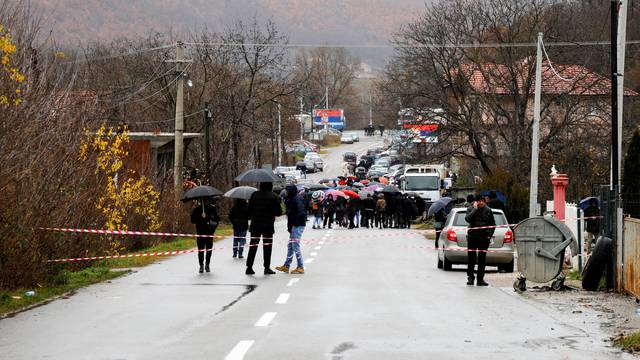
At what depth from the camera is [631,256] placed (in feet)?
56.0

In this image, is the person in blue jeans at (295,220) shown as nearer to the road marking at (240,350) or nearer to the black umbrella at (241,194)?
the black umbrella at (241,194)

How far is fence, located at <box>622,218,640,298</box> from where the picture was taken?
16.6 m

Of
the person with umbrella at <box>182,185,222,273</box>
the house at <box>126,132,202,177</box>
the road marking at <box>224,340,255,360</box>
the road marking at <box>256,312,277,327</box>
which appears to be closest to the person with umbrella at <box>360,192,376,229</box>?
the house at <box>126,132,202,177</box>

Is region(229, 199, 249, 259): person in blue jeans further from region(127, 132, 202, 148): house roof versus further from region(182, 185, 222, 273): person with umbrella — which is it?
region(127, 132, 202, 148): house roof

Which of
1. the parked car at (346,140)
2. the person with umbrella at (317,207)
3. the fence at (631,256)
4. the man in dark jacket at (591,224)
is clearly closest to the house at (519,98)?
the person with umbrella at (317,207)

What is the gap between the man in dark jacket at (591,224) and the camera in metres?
22.9

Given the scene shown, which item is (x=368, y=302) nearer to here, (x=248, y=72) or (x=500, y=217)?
(x=500, y=217)

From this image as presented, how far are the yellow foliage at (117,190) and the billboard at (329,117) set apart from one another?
122350 mm

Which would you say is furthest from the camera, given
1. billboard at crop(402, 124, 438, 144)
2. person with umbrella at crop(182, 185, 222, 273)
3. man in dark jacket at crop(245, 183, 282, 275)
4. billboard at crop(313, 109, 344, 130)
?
billboard at crop(313, 109, 344, 130)

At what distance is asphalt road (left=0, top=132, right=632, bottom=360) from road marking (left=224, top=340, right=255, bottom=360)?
0.07 ft

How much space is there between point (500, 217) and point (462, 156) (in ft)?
93.8

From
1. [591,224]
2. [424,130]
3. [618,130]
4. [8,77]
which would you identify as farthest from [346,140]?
[8,77]

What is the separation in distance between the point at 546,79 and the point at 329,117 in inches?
4300

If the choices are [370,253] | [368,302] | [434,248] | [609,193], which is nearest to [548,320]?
[368,302]
